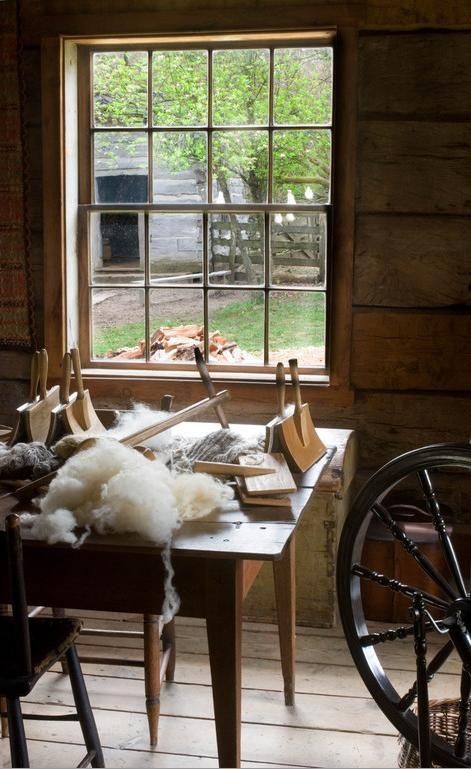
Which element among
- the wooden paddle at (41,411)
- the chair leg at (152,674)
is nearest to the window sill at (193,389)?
the wooden paddle at (41,411)

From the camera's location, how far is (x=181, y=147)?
3.79 meters

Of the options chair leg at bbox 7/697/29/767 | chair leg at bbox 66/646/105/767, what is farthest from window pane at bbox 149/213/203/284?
chair leg at bbox 7/697/29/767

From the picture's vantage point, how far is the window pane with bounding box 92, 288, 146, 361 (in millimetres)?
3922

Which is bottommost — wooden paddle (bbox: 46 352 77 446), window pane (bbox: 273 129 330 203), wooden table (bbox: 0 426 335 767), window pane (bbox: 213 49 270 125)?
wooden table (bbox: 0 426 335 767)

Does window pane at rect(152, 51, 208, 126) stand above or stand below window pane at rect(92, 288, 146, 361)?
above

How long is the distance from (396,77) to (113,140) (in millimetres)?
1141

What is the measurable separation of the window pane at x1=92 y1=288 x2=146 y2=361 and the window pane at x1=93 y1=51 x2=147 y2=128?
2.23ft

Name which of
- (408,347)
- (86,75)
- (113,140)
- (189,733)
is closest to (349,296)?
(408,347)

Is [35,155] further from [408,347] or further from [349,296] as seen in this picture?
[408,347]

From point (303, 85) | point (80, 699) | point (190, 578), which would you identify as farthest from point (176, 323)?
point (190, 578)

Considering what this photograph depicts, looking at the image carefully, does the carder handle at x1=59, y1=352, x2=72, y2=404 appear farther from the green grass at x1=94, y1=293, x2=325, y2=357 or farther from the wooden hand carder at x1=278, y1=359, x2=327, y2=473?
the green grass at x1=94, y1=293, x2=325, y2=357

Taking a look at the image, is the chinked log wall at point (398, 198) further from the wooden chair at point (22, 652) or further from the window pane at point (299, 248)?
the wooden chair at point (22, 652)

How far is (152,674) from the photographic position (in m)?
2.61

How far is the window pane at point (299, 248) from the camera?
12.3ft
